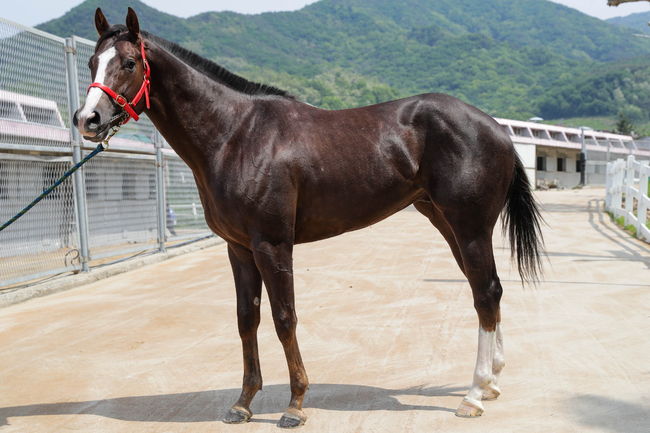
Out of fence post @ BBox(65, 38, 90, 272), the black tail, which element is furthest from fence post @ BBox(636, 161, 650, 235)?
fence post @ BBox(65, 38, 90, 272)

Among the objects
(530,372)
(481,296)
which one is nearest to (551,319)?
(530,372)

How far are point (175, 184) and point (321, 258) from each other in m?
3.83

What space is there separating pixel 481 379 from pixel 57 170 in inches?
248

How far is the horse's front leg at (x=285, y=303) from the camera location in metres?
3.40

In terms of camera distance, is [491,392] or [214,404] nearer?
[491,392]

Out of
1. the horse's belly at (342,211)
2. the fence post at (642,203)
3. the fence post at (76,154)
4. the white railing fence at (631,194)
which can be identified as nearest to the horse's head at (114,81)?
the horse's belly at (342,211)

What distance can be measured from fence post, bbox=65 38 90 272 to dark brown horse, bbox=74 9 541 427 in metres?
4.89

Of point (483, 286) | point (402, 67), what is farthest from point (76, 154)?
point (402, 67)

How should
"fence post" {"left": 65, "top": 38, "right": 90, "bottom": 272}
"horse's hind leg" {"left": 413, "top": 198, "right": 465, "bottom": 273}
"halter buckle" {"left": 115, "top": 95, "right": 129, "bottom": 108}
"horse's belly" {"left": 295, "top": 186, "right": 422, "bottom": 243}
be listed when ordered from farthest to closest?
"fence post" {"left": 65, "top": 38, "right": 90, "bottom": 272}, "horse's hind leg" {"left": 413, "top": 198, "right": 465, "bottom": 273}, "horse's belly" {"left": 295, "top": 186, "right": 422, "bottom": 243}, "halter buckle" {"left": 115, "top": 95, "right": 129, "bottom": 108}

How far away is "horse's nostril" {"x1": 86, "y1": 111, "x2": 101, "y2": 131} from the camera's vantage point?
3.19 m

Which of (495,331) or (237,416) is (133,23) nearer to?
(237,416)

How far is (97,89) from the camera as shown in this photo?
3.24 m

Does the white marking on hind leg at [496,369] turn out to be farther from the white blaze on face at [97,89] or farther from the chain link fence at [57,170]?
the chain link fence at [57,170]

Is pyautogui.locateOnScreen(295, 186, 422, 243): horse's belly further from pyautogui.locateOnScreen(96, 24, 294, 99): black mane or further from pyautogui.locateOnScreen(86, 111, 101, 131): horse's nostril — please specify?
pyautogui.locateOnScreen(86, 111, 101, 131): horse's nostril
